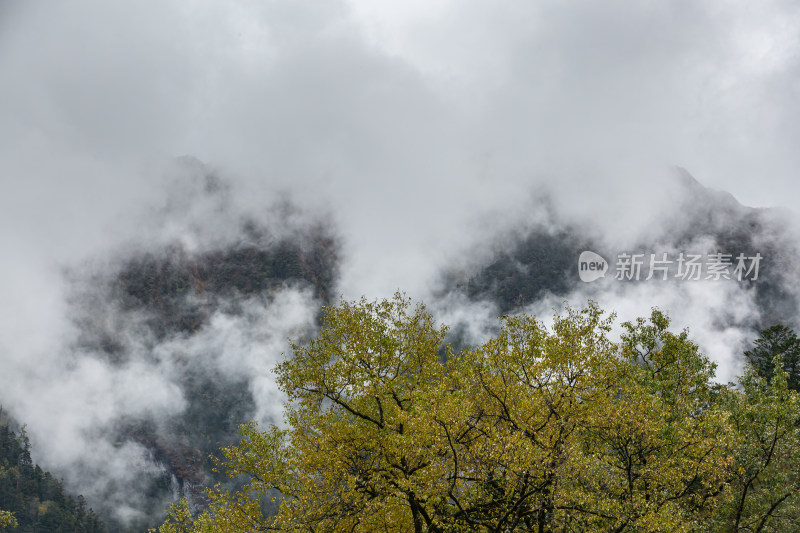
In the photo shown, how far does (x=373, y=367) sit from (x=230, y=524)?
455 inches

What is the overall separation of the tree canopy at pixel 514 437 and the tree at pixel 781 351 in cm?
4544

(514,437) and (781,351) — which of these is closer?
(514,437)

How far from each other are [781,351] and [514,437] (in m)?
73.9

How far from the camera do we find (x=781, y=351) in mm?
75062

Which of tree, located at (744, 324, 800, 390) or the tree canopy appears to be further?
tree, located at (744, 324, 800, 390)

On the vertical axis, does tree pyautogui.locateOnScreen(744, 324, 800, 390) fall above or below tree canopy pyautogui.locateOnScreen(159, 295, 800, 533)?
above

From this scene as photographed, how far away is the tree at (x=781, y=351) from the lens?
7144 centimetres

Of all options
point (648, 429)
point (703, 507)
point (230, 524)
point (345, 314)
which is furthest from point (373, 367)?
point (703, 507)

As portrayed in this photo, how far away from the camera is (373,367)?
30.3 meters

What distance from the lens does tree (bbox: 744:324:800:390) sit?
2813 inches

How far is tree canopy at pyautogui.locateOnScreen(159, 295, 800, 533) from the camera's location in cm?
2247

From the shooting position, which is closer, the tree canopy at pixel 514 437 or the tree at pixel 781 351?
the tree canopy at pixel 514 437

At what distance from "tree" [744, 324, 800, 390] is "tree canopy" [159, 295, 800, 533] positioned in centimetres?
4544

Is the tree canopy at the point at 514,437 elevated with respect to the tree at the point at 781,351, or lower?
lower
